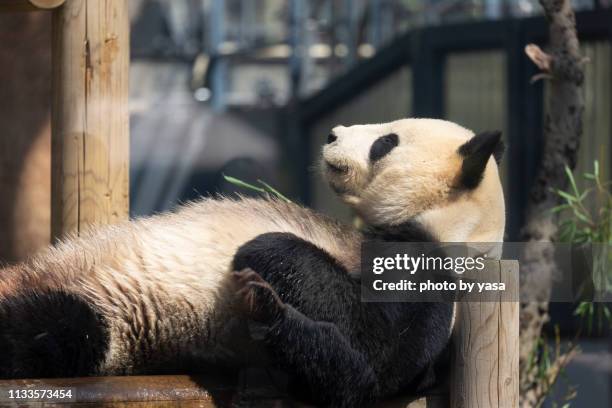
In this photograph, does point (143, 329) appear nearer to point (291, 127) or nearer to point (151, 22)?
point (291, 127)

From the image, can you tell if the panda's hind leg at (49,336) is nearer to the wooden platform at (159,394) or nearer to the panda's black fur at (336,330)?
the wooden platform at (159,394)

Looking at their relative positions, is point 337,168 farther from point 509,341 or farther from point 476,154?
point 509,341

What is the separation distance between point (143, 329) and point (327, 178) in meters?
0.71

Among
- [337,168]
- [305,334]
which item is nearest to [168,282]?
[305,334]

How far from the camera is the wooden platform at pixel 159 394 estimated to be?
8.54 feet

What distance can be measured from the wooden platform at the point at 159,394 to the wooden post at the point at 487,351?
0.13m

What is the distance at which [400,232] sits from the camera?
9.40ft

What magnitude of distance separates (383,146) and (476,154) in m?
0.31

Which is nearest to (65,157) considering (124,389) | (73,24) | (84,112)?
(84,112)

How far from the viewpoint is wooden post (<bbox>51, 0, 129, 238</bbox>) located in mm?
3316

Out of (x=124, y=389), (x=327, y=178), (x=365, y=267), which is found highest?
(x=327, y=178)

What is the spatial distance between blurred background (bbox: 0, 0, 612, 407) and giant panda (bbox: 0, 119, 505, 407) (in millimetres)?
587

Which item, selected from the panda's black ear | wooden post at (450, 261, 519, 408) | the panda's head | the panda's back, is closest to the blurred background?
the panda's back

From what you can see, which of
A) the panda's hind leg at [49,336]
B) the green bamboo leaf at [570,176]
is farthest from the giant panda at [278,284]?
the green bamboo leaf at [570,176]
